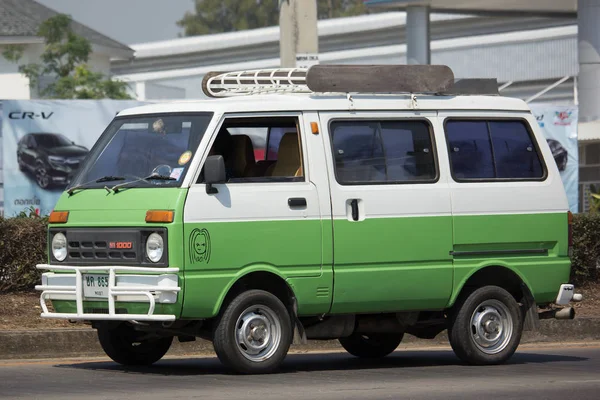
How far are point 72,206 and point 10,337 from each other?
227cm

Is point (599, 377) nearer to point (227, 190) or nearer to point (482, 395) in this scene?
point (482, 395)

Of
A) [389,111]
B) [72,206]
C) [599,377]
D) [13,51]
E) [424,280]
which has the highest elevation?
[13,51]

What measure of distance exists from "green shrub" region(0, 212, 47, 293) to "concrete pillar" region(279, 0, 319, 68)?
4.12m

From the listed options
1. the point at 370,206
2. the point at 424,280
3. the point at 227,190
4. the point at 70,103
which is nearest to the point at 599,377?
the point at 424,280

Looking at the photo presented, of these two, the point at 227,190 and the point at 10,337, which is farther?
the point at 10,337

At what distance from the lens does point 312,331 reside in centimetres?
1121

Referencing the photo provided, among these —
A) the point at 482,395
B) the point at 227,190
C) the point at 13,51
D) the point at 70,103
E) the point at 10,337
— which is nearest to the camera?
the point at 482,395

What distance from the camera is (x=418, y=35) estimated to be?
3052 cm

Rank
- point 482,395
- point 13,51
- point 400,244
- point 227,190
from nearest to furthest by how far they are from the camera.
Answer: point 482,395
point 227,190
point 400,244
point 13,51

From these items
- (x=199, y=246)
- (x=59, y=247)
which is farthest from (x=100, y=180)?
(x=199, y=246)

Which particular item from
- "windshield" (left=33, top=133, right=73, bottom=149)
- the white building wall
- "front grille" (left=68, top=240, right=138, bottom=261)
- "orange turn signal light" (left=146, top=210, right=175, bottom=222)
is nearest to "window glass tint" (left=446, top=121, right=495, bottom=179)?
"orange turn signal light" (left=146, top=210, right=175, bottom=222)

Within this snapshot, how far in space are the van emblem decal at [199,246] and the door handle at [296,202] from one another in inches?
32.5

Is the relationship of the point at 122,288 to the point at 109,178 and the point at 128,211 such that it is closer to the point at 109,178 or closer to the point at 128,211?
the point at 128,211

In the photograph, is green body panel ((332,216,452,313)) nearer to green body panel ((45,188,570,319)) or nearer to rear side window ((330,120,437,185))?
green body panel ((45,188,570,319))
